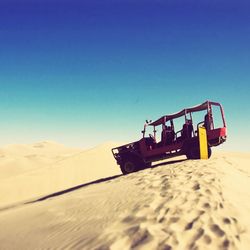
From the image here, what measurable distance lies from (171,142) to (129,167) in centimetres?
230

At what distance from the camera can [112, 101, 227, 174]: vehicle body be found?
43.7 ft

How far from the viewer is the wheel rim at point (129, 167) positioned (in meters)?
14.4

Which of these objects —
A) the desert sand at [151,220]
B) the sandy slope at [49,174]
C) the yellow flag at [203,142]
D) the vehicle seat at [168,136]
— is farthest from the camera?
the sandy slope at [49,174]

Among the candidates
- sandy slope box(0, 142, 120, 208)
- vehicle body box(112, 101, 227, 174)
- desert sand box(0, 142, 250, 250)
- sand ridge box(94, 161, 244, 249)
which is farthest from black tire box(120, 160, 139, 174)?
sand ridge box(94, 161, 244, 249)

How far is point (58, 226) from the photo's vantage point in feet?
19.4

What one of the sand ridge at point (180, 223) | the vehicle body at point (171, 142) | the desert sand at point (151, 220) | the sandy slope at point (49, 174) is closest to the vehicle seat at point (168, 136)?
the vehicle body at point (171, 142)

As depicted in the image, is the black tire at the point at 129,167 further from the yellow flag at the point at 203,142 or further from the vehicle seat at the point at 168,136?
the yellow flag at the point at 203,142

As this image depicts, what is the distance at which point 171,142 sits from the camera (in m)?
14.0

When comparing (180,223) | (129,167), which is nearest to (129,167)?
(129,167)

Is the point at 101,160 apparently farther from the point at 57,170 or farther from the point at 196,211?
the point at 196,211

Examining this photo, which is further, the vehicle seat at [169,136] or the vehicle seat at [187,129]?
the vehicle seat at [169,136]

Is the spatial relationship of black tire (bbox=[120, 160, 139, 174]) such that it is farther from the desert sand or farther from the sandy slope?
the sandy slope

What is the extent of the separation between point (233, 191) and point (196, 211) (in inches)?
74.1

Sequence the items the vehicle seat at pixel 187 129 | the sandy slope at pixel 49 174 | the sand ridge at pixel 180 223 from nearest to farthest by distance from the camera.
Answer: the sand ridge at pixel 180 223 < the vehicle seat at pixel 187 129 < the sandy slope at pixel 49 174
